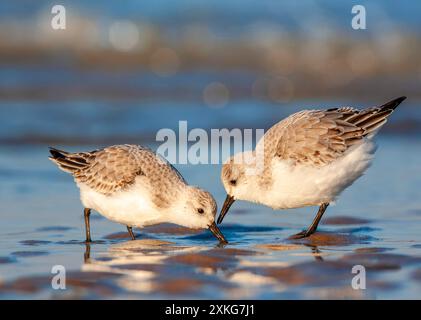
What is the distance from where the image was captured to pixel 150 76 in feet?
71.6

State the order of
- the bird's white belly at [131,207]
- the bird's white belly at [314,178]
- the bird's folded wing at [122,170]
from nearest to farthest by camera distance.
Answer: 1. the bird's white belly at [131,207]
2. the bird's folded wing at [122,170]
3. the bird's white belly at [314,178]

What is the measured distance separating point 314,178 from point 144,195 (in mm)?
1896

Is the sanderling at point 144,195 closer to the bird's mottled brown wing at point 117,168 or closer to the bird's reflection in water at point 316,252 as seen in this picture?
the bird's mottled brown wing at point 117,168

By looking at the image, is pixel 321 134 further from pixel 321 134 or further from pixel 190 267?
pixel 190 267

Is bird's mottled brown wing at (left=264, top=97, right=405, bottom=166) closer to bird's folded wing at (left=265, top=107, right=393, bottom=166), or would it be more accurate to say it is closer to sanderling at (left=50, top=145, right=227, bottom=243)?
bird's folded wing at (left=265, top=107, right=393, bottom=166)

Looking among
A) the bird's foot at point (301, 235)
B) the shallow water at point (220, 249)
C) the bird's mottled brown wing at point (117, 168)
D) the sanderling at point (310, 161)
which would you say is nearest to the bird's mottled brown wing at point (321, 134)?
the sanderling at point (310, 161)

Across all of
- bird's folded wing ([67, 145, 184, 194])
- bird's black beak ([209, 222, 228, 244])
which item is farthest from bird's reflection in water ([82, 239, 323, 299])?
bird's folded wing ([67, 145, 184, 194])

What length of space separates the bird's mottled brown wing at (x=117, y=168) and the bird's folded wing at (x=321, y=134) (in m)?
1.28

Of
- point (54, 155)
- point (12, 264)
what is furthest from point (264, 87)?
point (12, 264)

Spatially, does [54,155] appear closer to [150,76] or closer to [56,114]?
[56,114]

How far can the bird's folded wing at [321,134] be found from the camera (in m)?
9.48

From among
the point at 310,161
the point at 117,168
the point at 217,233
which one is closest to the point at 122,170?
the point at 117,168

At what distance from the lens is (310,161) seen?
945 centimetres

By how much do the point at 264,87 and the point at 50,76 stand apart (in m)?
5.39
